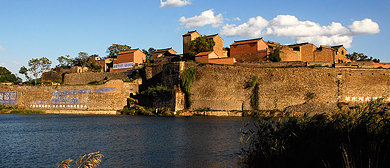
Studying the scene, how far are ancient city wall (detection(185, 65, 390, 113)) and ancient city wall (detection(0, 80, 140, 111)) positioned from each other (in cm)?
915

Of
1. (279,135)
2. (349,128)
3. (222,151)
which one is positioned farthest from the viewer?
(222,151)

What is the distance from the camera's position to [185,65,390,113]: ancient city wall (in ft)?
103

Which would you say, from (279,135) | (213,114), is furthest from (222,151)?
(213,114)

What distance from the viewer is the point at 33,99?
4153 cm

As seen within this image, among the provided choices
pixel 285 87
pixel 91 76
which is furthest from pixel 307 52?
pixel 91 76

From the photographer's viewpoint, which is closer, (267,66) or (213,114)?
(213,114)

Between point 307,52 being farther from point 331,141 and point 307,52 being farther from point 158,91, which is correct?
point 331,141

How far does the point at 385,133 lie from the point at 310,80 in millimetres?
25834

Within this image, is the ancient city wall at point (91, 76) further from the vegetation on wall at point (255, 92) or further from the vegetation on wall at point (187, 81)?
the vegetation on wall at point (255, 92)

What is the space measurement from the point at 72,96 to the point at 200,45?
1651cm

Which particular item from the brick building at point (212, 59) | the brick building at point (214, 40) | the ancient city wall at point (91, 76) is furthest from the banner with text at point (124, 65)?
the brick building at point (212, 59)

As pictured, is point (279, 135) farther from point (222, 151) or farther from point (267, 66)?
point (267, 66)

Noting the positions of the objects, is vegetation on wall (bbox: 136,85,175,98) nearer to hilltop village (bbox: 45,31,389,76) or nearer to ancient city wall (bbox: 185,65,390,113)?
ancient city wall (bbox: 185,65,390,113)

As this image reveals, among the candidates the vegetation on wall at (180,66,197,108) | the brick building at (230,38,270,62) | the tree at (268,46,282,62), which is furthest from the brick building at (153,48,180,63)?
the tree at (268,46,282,62)
